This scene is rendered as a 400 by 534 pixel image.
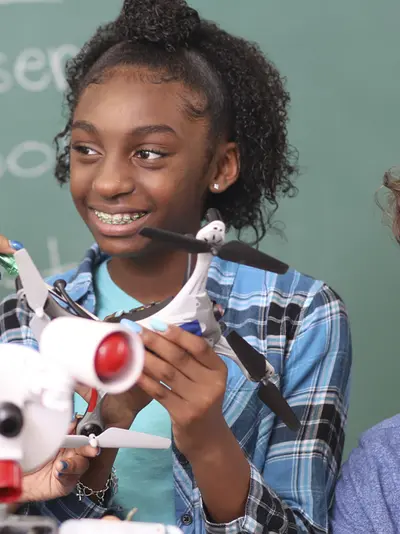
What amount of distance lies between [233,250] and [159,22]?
323 millimetres

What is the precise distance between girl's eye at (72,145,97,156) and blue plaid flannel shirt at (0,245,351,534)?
0.47 feet

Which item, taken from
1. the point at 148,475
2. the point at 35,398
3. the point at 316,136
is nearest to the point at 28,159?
the point at 316,136

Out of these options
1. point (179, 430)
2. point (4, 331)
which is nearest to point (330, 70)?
point (4, 331)

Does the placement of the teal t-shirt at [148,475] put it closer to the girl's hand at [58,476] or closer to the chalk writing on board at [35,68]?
the girl's hand at [58,476]

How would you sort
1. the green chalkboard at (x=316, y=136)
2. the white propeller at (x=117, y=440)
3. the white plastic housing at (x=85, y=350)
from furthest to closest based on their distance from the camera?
the green chalkboard at (x=316, y=136) → the white propeller at (x=117, y=440) → the white plastic housing at (x=85, y=350)

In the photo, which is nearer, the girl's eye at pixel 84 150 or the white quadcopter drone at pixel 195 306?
the white quadcopter drone at pixel 195 306

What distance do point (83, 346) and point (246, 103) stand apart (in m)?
0.46

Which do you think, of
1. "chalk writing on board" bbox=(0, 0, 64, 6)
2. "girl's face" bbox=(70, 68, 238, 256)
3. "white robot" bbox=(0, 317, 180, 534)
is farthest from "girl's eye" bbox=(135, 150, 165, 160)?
"chalk writing on board" bbox=(0, 0, 64, 6)

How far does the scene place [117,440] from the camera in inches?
20.2

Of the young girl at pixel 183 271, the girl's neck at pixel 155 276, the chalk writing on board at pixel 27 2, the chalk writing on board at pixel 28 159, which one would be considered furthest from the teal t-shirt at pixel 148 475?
the chalk writing on board at pixel 27 2

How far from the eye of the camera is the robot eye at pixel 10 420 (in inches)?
15.2

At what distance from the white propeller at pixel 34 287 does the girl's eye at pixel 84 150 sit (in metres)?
0.20

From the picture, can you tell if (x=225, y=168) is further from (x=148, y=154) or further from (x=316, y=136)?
(x=316, y=136)

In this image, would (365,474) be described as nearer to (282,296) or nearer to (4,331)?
(282,296)
